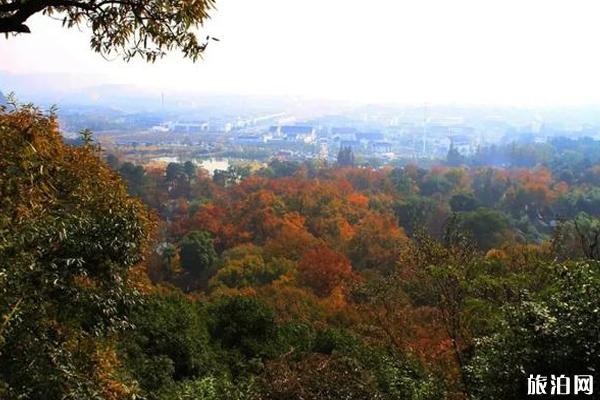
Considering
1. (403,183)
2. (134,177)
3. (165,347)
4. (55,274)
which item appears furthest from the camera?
(403,183)

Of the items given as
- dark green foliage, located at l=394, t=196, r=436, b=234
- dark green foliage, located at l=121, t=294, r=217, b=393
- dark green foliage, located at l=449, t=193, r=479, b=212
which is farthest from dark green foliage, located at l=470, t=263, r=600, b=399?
dark green foliage, located at l=449, t=193, r=479, b=212

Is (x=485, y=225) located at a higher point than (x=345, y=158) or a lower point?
lower

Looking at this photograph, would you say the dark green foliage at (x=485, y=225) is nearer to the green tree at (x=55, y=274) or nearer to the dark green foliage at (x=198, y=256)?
the dark green foliage at (x=198, y=256)

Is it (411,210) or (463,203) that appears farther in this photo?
(463,203)

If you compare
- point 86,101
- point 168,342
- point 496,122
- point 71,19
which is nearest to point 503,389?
point 71,19

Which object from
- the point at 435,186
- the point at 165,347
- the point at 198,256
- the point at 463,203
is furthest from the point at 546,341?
the point at 435,186

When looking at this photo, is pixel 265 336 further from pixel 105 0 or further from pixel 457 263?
pixel 105 0

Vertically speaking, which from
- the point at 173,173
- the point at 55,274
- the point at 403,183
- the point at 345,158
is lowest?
the point at 403,183

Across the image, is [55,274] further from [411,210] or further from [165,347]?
[411,210]

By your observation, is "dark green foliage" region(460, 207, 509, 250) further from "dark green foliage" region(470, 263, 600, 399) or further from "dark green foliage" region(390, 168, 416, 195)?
"dark green foliage" region(470, 263, 600, 399)

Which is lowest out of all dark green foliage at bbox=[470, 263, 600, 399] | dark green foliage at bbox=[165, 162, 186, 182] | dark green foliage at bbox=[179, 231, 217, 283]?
dark green foliage at bbox=[179, 231, 217, 283]

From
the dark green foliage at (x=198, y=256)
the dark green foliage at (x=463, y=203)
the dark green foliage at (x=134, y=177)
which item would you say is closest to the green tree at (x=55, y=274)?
the dark green foliage at (x=198, y=256)
